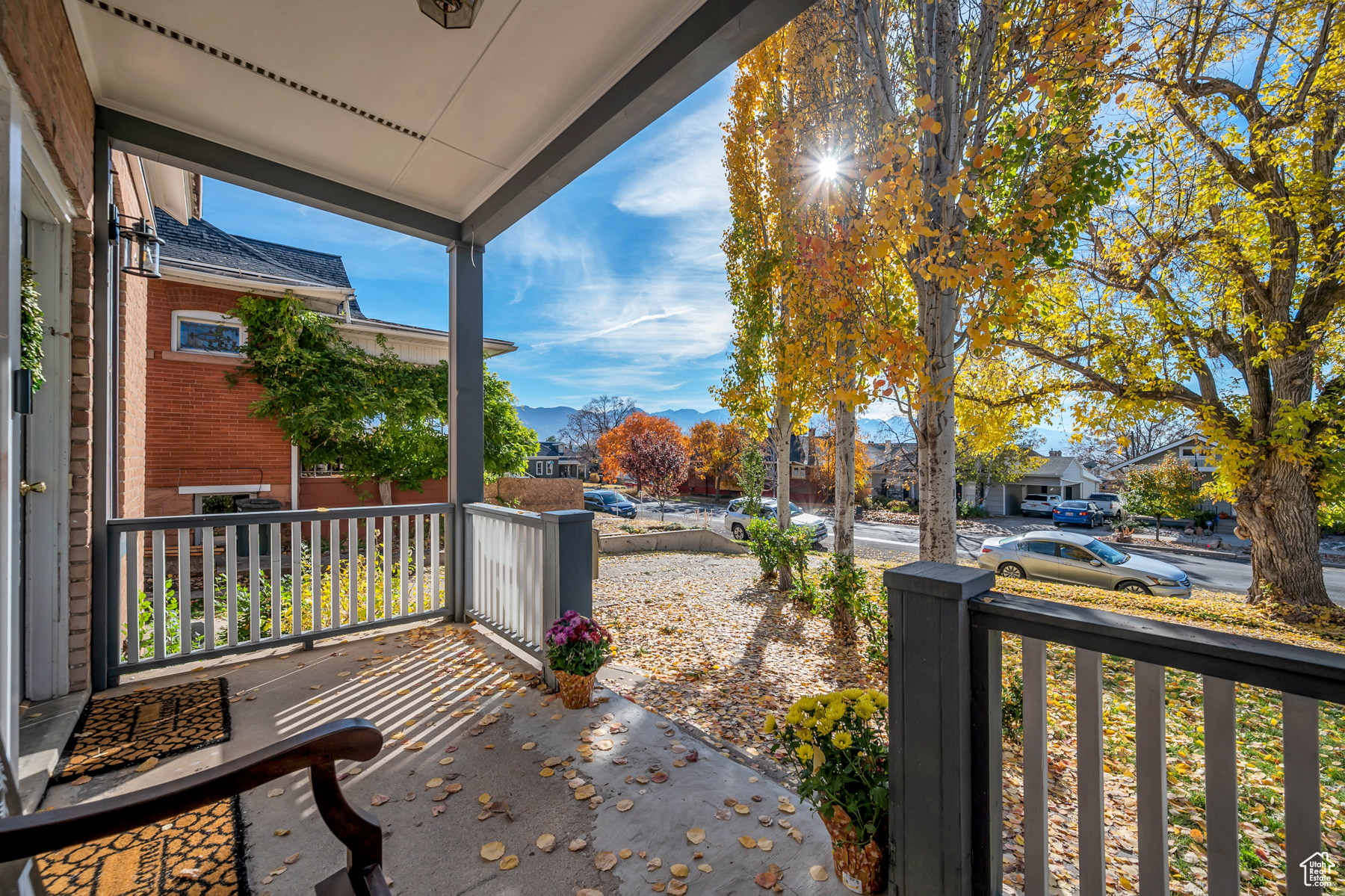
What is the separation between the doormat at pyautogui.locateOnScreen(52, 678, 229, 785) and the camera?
82.9 inches

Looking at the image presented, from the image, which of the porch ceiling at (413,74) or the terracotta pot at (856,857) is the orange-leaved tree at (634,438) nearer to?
the porch ceiling at (413,74)

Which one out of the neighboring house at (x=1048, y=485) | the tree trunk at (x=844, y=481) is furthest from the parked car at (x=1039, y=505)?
the tree trunk at (x=844, y=481)

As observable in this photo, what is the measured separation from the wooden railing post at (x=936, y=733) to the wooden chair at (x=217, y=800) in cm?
114

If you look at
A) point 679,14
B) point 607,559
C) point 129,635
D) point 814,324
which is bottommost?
point 607,559

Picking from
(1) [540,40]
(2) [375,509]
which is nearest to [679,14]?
(1) [540,40]

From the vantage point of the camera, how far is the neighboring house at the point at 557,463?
25.6 m

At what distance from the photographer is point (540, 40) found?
2.30 meters

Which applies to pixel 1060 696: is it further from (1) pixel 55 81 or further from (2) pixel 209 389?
(2) pixel 209 389

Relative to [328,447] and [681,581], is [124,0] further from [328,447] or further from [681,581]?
[328,447]

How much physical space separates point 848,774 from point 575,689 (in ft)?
4.83

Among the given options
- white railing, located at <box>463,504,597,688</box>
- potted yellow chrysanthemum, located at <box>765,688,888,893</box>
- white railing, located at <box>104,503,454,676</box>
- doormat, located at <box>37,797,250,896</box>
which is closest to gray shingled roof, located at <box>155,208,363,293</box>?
white railing, located at <box>104,503,454,676</box>

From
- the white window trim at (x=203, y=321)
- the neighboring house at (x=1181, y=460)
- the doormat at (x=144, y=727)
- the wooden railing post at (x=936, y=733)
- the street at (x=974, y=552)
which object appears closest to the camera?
the wooden railing post at (x=936, y=733)

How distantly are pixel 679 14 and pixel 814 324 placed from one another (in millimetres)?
2956

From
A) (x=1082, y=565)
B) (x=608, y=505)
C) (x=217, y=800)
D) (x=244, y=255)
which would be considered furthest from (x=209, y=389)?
(x=608, y=505)
